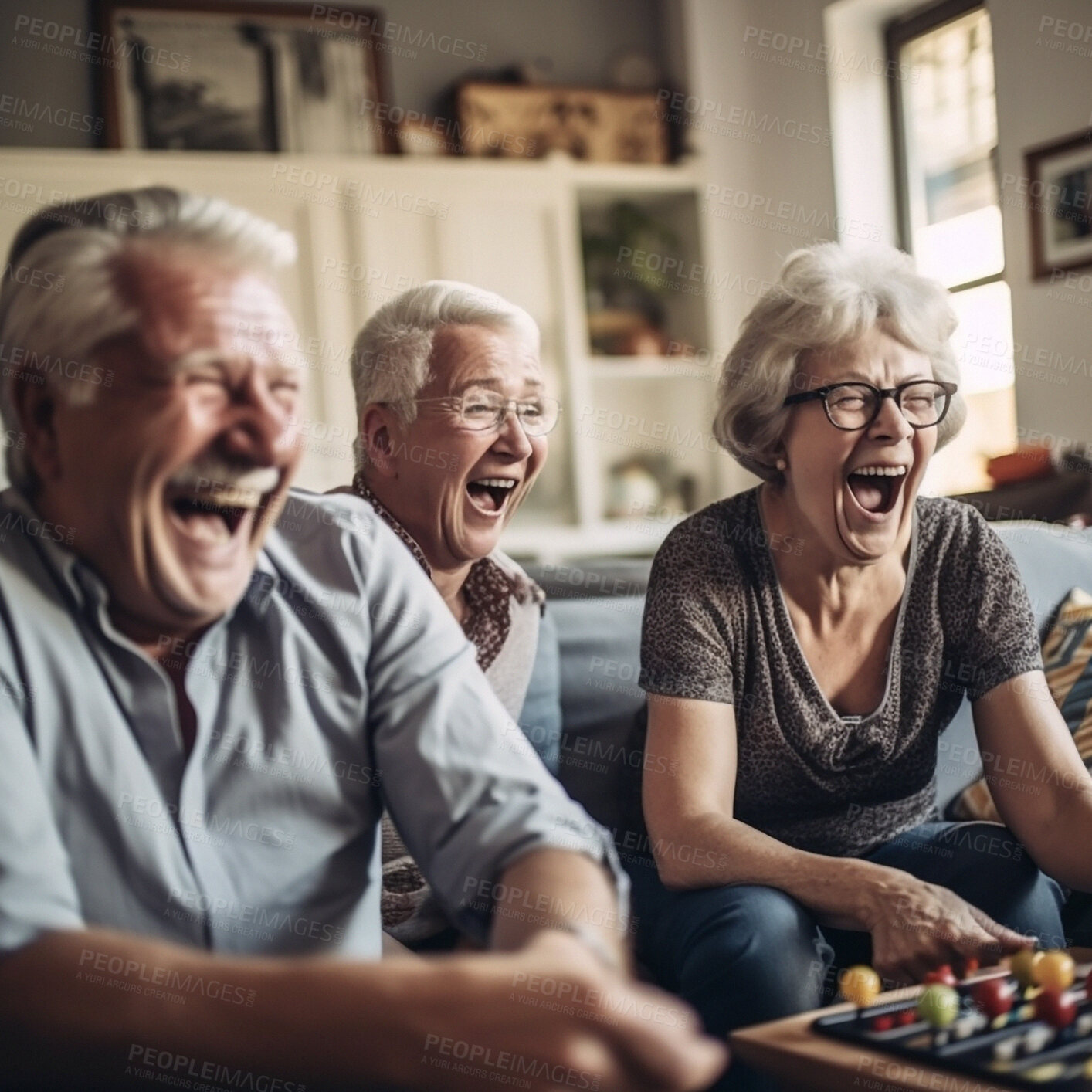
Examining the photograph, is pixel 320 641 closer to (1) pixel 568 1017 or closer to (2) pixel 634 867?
(1) pixel 568 1017

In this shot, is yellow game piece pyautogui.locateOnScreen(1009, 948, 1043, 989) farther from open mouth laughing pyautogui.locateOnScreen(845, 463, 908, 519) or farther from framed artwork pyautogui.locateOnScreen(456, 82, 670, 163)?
framed artwork pyautogui.locateOnScreen(456, 82, 670, 163)

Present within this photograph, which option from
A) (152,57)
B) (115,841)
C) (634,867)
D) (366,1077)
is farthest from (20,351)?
(152,57)

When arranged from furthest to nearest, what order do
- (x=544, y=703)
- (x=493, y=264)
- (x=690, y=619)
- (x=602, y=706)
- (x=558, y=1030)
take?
(x=493, y=264) < (x=602, y=706) < (x=544, y=703) < (x=690, y=619) < (x=558, y=1030)

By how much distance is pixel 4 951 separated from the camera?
806mm

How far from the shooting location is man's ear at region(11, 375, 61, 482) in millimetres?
880

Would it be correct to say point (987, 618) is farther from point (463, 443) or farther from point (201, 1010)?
point (201, 1010)

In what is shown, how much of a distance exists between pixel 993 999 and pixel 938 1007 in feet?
0.16

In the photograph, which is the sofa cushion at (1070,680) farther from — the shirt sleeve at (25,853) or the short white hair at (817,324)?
the shirt sleeve at (25,853)

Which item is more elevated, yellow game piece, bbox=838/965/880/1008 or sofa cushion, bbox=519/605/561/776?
sofa cushion, bbox=519/605/561/776

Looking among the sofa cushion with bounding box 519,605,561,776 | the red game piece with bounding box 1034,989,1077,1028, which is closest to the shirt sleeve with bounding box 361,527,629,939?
the red game piece with bounding box 1034,989,1077,1028

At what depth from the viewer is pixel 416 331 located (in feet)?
5.43

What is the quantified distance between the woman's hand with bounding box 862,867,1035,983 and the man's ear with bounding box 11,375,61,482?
896 millimetres

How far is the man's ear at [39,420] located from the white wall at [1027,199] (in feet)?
10.5
